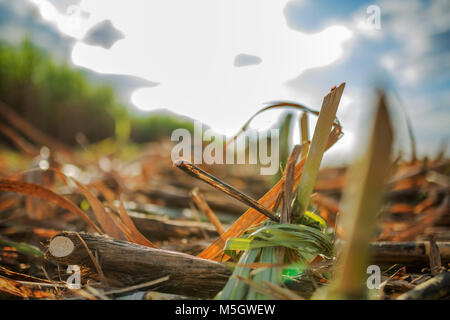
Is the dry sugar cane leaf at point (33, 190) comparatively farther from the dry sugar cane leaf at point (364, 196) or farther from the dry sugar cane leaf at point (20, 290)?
the dry sugar cane leaf at point (364, 196)

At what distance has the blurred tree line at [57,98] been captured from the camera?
5.36 metres

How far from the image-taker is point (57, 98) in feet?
20.4

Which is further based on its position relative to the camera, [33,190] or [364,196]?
[33,190]

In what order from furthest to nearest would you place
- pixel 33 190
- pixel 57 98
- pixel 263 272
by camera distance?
pixel 57 98 → pixel 33 190 → pixel 263 272

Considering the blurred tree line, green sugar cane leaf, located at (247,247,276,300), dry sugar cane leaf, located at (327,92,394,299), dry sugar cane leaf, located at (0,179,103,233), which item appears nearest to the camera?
dry sugar cane leaf, located at (327,92,394,299)

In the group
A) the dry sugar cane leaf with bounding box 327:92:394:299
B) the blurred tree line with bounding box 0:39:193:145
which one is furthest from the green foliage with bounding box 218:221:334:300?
the blurred tree line with bounding box 0:39:193:145

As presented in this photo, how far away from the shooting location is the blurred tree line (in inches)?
211

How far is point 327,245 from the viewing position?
498 mm

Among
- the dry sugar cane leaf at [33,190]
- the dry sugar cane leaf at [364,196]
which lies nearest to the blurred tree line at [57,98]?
the dry sugar cane leaf at [33,190]

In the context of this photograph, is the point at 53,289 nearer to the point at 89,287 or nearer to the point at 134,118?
the point at 89,287

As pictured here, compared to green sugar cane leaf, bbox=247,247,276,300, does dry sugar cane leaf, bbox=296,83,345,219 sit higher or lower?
higher

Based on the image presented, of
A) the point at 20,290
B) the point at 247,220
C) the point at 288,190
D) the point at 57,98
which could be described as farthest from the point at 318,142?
the point at 57,98

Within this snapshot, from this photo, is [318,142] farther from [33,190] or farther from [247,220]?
[33,190]

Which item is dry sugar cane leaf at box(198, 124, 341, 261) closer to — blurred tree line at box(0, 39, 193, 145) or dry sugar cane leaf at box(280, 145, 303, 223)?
dry sugar cane leaf at box(280, 145, 303, 223)
